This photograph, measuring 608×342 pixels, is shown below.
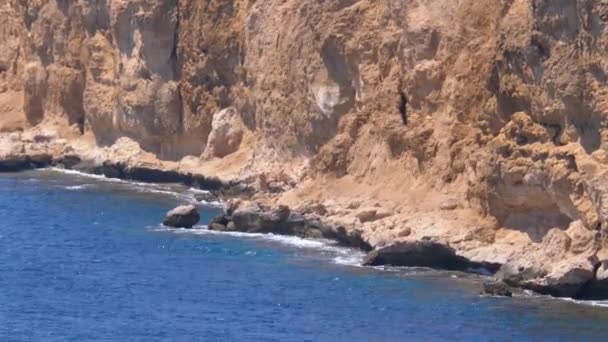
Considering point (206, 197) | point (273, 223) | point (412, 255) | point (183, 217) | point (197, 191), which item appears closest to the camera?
point (412, 255)

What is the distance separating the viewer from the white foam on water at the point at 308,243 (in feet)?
194

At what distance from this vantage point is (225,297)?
2103 inches

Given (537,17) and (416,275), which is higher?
(537,17)

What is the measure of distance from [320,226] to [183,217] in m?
6.73

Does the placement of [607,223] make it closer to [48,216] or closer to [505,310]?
[505,310]

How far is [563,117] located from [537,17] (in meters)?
3.37

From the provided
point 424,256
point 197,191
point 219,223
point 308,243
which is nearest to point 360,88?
point 308,243

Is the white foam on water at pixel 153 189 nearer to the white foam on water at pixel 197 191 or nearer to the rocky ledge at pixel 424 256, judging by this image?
the white foam on water at pixel 197 191

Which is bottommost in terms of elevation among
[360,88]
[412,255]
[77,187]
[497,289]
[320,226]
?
[77,187]

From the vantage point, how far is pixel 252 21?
76250 millimetres

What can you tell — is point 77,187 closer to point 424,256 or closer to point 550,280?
point 424,256

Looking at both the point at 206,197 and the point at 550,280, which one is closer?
the point at 550,280

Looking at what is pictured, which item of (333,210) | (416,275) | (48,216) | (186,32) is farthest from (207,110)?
(416,275)

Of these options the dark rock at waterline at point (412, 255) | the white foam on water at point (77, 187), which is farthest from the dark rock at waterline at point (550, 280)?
the white foam on water at point (77, 187)
